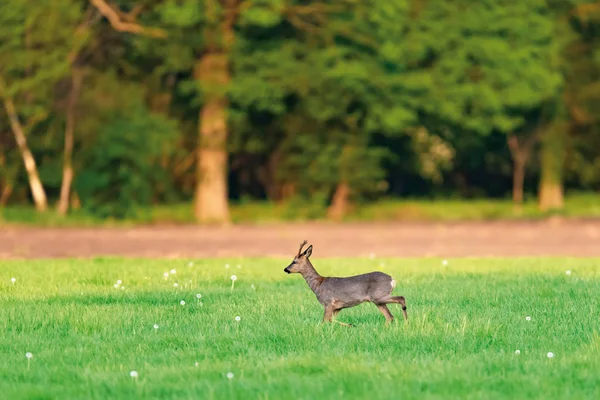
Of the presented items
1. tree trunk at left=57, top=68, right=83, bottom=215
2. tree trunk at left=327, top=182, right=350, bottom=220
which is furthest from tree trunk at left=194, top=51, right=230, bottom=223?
tree trunk at left=327, top=182, right=350, bottom=220

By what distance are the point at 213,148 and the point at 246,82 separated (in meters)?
2.84

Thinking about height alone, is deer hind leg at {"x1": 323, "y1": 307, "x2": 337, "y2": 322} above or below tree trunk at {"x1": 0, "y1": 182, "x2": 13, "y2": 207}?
below

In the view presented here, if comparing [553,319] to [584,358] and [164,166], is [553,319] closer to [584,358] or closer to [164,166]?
[584,358]

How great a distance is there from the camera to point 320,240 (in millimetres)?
28266

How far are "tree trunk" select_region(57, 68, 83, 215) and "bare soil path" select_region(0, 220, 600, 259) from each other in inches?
139

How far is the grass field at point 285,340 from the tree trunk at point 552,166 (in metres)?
28.4

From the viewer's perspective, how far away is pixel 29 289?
14.4 m

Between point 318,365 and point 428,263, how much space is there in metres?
10.9

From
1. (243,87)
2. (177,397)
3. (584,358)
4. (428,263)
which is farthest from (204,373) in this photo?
(243,87)

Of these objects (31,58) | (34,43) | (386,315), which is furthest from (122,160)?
(386,315)

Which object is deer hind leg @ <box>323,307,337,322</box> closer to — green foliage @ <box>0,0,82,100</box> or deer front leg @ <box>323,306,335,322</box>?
deer front leg @ <box>323,306,335,322</box>

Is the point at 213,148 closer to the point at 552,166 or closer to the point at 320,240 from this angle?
the point at 320,240

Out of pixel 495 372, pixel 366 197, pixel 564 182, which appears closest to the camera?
pixel 495 372

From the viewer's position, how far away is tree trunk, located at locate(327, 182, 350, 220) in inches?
1555
